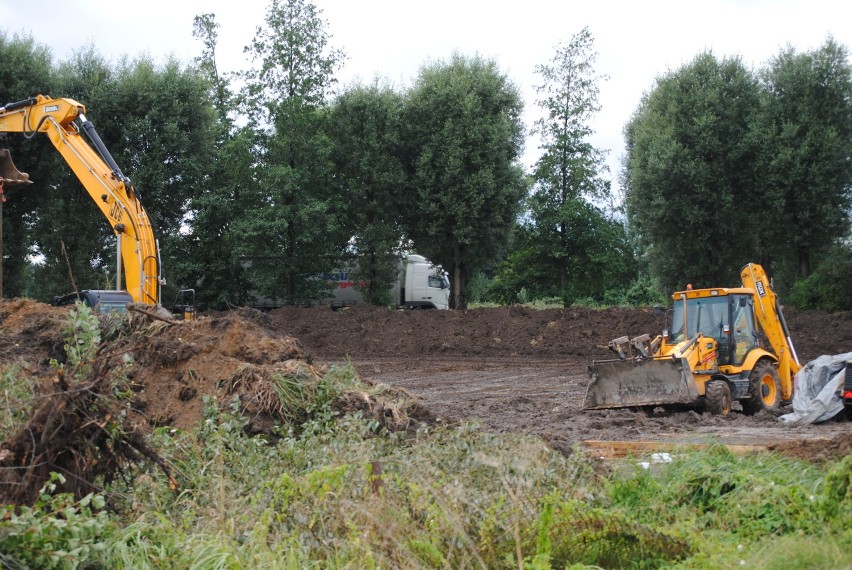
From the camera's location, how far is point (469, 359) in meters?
25.3

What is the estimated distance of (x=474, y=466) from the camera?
265 inches

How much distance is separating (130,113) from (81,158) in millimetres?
13580

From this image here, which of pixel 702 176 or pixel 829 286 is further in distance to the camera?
pixel 702 176

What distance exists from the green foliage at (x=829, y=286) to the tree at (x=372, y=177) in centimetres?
1411

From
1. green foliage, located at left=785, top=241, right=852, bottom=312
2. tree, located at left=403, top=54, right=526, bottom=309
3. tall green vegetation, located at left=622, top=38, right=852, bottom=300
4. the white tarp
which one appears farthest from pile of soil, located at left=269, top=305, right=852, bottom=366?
the white tarp

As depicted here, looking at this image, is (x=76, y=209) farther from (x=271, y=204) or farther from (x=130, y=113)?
(x=271, y=204)

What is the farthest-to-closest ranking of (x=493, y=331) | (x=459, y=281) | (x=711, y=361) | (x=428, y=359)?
(x=459, y=281) < (x=493, y=331) < (x=428, y=359) < (x=711, y=361)

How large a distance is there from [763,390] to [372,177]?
68.2 ft

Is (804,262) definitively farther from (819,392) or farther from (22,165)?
(22,165)

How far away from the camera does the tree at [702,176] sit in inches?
1212

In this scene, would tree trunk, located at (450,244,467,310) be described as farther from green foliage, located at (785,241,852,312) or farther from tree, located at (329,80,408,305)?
green foliage, located at (785,241,852,312)

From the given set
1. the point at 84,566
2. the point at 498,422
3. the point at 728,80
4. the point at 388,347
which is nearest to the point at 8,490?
the point at 84,566

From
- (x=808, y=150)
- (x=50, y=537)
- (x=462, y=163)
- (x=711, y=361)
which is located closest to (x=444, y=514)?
(x=50, y=537)

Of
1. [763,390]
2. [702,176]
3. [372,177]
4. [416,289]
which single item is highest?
[372,177]
